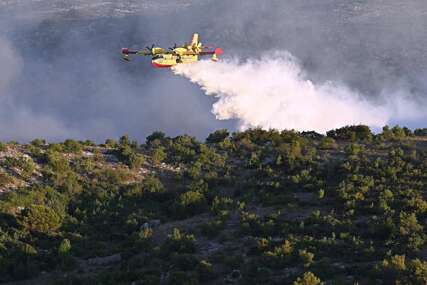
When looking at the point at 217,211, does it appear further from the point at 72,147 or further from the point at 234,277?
the point at 72,147

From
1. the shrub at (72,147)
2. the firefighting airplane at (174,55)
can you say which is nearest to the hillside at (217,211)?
the shrub at (72,147)

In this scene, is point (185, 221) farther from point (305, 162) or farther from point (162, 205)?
point (305, 162)

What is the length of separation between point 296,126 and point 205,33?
6007cm

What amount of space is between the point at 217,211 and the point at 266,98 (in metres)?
47.7

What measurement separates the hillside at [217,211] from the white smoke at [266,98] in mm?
28893

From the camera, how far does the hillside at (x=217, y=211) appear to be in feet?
82.3

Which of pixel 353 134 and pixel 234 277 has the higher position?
pixel 353 134

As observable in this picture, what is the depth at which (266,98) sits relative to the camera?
79625 millimetres

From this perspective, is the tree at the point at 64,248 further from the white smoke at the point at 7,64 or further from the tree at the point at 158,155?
the white smoke at the point at 7,64

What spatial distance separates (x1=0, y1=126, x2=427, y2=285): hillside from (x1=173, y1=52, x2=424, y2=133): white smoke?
1138 inches

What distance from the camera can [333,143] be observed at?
46.4m

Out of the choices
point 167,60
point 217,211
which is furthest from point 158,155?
point 167,60

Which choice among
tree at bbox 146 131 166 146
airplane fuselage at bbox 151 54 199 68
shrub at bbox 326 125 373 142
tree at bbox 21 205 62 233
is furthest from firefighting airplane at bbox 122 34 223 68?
tree at bbox 21 205 62 233

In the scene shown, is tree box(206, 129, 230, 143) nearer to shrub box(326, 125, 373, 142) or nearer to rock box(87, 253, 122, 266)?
shrub box(326, 125, 373, 142)
